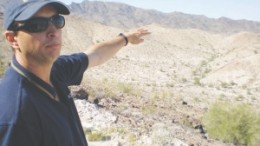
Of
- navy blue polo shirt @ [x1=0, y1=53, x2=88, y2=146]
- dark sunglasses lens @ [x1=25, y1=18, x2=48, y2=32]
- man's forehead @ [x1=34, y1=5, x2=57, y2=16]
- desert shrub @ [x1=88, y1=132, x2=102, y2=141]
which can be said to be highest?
man's forehead @ [x1=34, y1=5, x2=57, y2=16]

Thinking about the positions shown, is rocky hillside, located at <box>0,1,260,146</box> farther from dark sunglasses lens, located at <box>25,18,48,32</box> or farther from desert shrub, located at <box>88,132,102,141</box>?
dark sunglasses lens, located at <box>25,18,48,32</box>

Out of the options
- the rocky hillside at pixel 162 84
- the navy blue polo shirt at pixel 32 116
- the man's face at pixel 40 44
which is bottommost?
the rocky hillside at pixel 162 84

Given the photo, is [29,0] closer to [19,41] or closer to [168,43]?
[19,41]

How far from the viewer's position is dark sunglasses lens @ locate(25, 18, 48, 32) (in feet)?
8.95

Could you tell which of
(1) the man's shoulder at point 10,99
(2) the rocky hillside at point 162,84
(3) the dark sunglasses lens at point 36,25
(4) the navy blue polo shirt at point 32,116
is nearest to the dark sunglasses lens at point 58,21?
(3) the dark sunglasses lens at point 36,25

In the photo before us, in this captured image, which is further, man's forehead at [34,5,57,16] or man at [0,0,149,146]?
man's forehead at [34,5,57,16]

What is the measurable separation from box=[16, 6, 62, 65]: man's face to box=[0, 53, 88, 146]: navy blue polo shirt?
10 centimetres

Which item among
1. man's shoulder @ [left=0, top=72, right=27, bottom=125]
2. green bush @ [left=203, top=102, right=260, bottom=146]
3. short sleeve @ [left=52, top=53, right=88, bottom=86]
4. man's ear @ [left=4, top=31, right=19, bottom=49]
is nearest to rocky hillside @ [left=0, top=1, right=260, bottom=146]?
green bush @ [left=203, top=102, right=260, bottom=146]

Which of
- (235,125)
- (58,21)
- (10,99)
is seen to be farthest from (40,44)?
(235,125)

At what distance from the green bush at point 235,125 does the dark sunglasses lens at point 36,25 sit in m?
15.9

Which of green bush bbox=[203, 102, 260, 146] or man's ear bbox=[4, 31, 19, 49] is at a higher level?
man's ear bbox=[4, 31, 19, 49]

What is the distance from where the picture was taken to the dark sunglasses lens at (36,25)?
273 cm

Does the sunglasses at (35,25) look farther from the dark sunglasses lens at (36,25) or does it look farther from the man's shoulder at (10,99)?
the man's shoulder at (10,99)

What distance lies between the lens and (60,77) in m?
3.42
